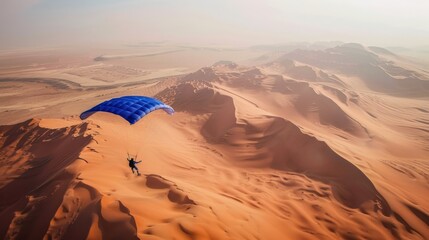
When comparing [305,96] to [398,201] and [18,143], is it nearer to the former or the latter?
[398,201]

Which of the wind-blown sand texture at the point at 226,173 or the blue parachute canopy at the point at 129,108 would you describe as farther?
the blue parachute canopy at the point at 129,108

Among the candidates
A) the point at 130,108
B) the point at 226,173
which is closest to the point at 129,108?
the point at 130,108

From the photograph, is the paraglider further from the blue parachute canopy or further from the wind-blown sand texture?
the wind-blown sand texture

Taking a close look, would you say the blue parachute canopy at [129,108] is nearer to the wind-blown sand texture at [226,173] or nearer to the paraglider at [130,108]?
the paraglider at [130,108]

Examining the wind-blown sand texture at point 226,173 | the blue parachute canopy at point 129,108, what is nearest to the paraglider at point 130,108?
the blue parachute canopy at point 129,108

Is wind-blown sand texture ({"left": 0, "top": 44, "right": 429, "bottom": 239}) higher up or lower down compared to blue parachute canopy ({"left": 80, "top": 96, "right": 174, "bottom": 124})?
lower down

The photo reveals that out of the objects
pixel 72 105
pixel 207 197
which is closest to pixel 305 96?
pixel 207 197

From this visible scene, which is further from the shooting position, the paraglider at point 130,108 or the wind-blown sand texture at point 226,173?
the paraglider at point 130,108

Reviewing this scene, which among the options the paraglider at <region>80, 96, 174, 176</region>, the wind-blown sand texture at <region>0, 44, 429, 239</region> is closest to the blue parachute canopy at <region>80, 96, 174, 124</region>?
the paraglider at <region>80, 96, 174, 176</region>

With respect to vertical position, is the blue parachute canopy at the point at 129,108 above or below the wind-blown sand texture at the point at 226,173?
above

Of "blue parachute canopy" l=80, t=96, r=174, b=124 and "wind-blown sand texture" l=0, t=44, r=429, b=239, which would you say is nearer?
"wind-blown sand texture" l=0, t=44, r=429, b=239
